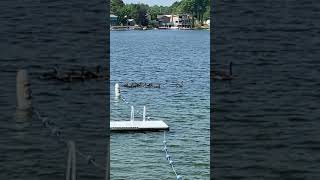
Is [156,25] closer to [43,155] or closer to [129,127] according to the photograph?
[129,127]

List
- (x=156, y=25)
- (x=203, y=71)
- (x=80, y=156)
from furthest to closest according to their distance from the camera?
(x=156, y=25) → (x=203, y=71) → (x=80, y=156)

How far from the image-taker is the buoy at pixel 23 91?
27.2 ft

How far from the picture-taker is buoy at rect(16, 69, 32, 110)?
327 inches

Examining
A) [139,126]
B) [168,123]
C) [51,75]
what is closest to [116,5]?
[168,123]

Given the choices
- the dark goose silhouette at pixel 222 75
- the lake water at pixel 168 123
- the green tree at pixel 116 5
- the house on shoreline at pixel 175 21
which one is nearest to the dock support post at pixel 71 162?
the dark goose silhouette at pixel 222 75

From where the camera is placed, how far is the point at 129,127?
2780 cm

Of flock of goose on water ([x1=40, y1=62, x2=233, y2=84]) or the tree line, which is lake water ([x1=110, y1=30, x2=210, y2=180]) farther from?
the tree line

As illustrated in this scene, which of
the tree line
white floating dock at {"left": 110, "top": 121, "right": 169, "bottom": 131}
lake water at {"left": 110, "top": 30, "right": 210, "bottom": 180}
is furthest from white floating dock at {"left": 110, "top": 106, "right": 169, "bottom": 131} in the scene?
the tree line

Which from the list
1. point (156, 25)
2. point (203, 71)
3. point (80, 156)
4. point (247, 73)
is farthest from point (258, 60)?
point (156, 25)

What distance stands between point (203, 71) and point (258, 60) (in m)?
53.6

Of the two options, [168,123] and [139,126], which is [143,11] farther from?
[139,126]

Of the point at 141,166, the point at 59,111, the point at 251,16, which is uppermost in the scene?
the point at 251,16

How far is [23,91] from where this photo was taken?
27.4 feet

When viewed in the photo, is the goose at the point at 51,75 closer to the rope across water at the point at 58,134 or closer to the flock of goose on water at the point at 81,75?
the flock of goose on water at the point at 81,75
